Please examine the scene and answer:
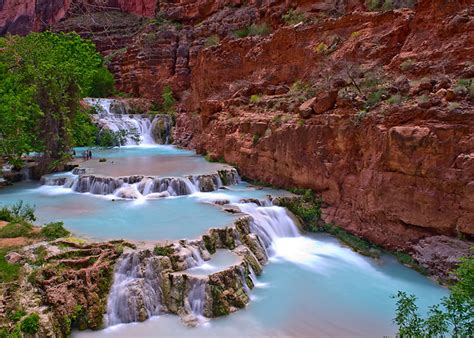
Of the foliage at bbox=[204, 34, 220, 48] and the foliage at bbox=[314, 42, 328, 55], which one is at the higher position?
the foliage at bbox=[204, 34, 220, 48]

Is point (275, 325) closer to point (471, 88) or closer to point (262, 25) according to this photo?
point (471, 88)

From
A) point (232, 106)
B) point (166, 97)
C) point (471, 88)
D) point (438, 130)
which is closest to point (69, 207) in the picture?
point (232, 106)

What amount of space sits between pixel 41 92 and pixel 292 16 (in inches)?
530

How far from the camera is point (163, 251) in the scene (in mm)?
8625

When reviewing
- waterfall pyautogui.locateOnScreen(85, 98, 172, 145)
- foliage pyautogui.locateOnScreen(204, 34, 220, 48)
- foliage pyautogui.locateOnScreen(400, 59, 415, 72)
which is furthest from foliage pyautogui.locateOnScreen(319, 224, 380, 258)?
foliage pyautogui.locateOnScreen(204, 34, 220, 48)

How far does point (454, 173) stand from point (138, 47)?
3090 centimetres

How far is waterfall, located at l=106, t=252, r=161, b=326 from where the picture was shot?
7.68m

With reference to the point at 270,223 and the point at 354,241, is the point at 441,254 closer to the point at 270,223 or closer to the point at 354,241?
the point at 354,241

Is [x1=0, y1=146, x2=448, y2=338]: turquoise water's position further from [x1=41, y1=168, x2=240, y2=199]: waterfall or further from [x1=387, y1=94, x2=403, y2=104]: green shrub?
[x1=387, y1=94, x2=403, y2=104]: green shrub

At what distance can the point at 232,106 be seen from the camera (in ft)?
62.4

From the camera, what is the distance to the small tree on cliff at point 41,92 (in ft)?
47.0

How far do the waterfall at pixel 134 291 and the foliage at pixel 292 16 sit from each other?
1715 centimetres

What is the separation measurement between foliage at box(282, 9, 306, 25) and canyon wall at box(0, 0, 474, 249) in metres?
0.08

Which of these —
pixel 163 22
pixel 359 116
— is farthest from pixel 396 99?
pixel 163 22
